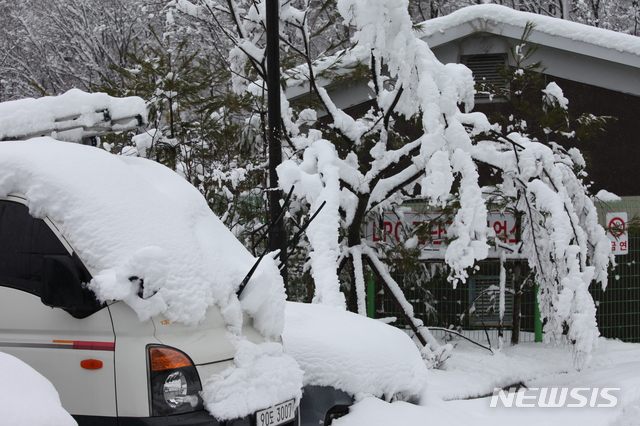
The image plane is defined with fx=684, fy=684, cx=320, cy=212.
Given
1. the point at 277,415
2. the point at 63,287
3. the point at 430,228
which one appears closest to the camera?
the point at 63,287

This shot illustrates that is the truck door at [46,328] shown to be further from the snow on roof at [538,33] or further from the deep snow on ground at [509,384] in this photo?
the snow on roof at [538,33]

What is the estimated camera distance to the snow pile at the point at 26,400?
2.65m

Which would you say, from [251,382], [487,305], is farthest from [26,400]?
[487,305]

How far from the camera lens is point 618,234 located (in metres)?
9.83

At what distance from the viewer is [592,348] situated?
727cm

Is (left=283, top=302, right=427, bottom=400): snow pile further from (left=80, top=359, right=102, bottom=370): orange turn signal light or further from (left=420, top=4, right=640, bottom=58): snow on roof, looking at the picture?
(left=420, top=4, right=640, bottom=58): snow on roof

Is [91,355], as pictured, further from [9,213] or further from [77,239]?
[9,213]

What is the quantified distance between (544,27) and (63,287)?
32.9ft

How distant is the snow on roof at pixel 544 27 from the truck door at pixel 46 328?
28.2 feet

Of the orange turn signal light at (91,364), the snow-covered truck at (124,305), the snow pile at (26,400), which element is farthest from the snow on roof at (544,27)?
the snow pile at (26,400)

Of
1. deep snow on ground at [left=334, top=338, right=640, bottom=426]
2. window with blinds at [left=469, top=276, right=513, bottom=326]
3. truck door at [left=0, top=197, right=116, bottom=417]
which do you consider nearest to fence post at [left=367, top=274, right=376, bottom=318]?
deep snow on ground at [left=334, top=338, right=640, bottom=426]

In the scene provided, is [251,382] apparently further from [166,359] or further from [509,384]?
[509,384]

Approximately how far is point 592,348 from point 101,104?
18.2 feet

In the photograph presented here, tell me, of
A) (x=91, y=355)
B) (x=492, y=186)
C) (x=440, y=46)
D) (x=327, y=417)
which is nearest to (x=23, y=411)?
(x=91, y=355)
